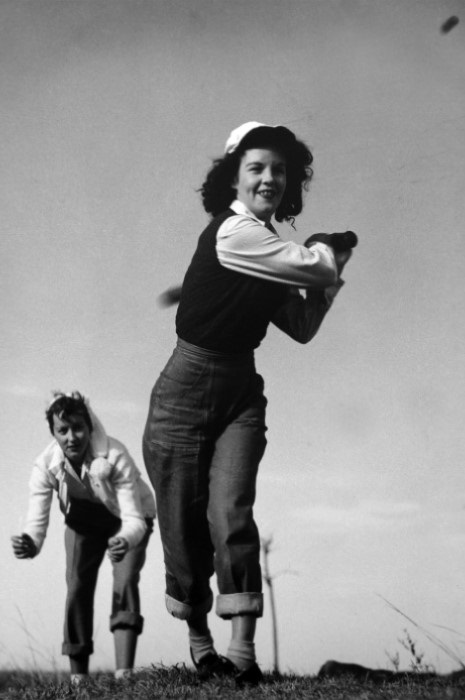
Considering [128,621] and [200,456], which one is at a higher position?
[200,456]

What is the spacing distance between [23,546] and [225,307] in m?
1.38

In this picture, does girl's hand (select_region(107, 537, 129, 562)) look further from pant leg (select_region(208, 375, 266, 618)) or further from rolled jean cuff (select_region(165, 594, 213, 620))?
pant leg (select_region(208, 375, 266, 618))

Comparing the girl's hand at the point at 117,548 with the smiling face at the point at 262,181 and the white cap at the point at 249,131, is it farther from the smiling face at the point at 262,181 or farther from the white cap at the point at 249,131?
the white cap at the point at 249,131

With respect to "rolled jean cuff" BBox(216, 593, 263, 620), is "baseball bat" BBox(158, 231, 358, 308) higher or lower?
higher

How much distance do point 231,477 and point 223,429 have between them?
0.20 metres

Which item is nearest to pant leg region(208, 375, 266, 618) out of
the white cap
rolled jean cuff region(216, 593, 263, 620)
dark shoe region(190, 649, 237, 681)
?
rolled jean cuff region(216, 593, 263, 620)

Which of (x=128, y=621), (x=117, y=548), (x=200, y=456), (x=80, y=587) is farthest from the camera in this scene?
(x=80, y=587)

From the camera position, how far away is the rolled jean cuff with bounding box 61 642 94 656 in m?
4.23

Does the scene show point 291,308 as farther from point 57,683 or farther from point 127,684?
point 57,683

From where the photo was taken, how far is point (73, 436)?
4332 millimetres

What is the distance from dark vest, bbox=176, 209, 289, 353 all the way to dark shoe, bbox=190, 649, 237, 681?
1.10 m

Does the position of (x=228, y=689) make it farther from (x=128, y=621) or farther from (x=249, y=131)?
(x=249, y=131)

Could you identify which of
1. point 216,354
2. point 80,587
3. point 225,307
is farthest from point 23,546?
point 225,307

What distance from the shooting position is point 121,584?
4.23 metres
